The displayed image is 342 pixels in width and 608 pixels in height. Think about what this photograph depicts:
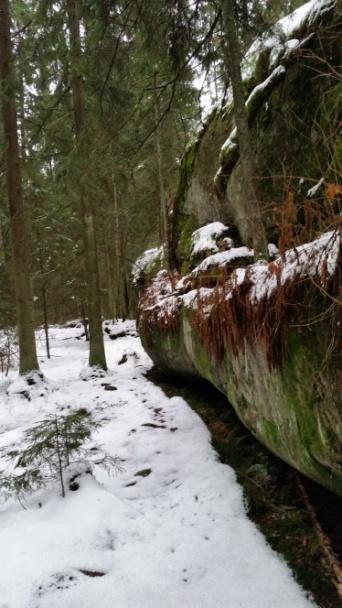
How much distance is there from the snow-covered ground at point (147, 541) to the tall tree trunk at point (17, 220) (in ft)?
15.8

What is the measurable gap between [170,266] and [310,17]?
5.62m

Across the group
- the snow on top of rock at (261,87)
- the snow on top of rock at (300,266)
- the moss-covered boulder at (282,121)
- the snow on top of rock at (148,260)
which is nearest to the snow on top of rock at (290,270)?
the snow on top of rock at (300,266)

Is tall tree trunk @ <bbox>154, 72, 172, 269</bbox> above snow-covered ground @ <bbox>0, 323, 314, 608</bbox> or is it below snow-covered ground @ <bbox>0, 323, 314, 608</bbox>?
above

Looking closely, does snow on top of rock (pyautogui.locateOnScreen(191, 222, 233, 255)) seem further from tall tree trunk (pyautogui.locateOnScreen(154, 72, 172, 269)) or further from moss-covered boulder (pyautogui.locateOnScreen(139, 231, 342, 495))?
moss-covered boulder (pyautogui.locateOnScreen(139, 231, 342, 495))

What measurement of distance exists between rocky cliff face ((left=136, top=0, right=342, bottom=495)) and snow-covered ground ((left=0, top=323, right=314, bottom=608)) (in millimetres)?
Answer: 749

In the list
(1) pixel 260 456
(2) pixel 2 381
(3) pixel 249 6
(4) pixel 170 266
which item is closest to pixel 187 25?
(3) pixel 249 6

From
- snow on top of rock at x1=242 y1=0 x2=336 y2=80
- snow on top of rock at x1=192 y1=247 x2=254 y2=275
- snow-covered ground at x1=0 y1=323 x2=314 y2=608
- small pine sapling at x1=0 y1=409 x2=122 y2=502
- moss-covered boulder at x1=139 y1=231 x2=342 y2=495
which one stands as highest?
snow on top of rock at x1=242 y1=0 x2=336 y2=80

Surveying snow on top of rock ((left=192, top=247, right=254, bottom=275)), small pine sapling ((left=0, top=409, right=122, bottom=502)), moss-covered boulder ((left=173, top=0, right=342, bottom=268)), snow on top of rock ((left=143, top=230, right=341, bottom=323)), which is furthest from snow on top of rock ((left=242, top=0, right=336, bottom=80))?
small pine sapling ((left=0, top=409, right=122, bottom=502))

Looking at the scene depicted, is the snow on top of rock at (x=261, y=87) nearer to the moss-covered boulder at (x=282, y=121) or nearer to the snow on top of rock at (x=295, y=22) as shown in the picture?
the moss-covered boulder at (x=282, y=121)

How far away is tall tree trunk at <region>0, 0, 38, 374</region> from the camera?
8.46 m

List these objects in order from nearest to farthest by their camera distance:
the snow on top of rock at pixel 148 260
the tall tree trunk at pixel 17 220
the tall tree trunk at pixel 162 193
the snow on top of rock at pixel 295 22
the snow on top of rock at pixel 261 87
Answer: the snow on top of rock at pixel 295 22 → the snow on top of rock at pixel 261 87 → the tall tree trunk at pixel 17 220 → the tall tree trunk at pixel 162 193 → the snow on top of rock at pixel 148 260

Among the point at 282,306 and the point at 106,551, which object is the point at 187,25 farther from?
the point at 106,551

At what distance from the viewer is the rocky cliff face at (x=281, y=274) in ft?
7.08

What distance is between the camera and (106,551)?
8.40 ft
